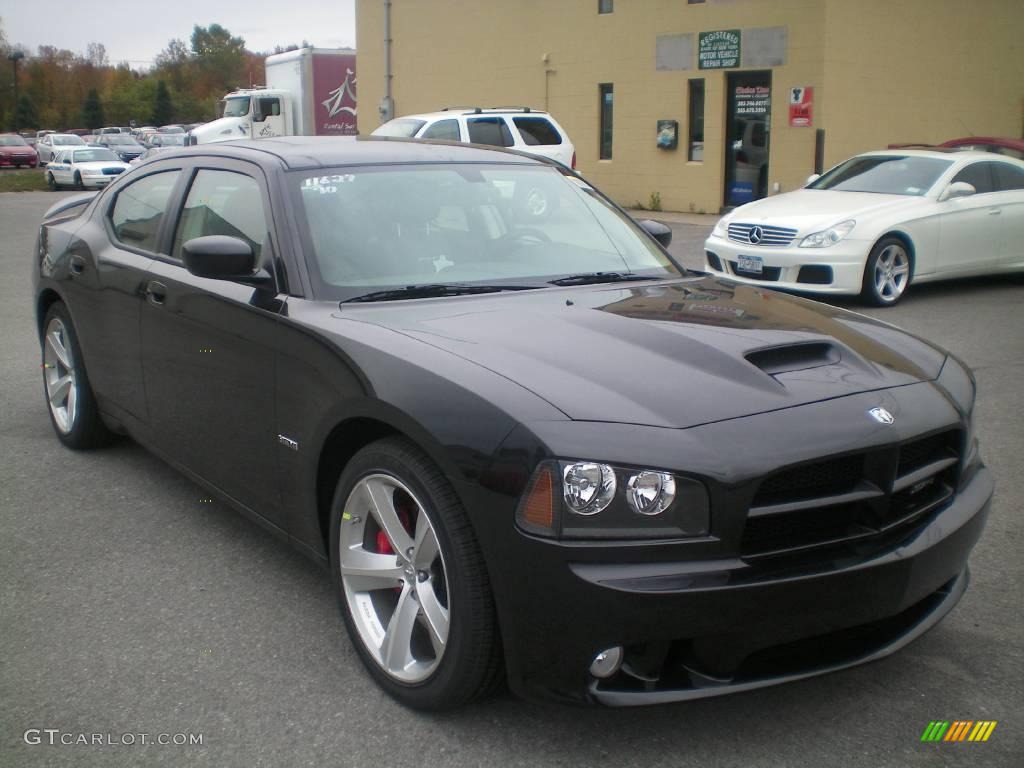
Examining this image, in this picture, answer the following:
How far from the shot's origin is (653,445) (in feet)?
8.57

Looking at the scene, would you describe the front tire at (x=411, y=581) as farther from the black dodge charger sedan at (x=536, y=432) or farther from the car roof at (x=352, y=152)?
the car roof at (x=352, y=152)

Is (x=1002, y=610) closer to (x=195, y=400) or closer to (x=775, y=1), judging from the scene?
(x=195, y=400)


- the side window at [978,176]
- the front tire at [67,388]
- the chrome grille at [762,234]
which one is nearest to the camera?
the front tire at [67,388]

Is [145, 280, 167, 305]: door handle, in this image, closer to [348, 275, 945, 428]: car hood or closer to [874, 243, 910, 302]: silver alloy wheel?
[348, 275, 945, 428]: car hood

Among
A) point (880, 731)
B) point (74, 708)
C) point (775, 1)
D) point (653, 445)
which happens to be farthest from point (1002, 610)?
point (775, 1)

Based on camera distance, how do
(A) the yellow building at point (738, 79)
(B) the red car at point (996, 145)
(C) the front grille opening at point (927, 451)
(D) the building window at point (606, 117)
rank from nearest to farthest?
(C) the front grille opening at point (927, 451) < (B) the red car at point (996, 145) < (A) the yellow building at point (738, 79) < (D) the building window at point (606, 117)

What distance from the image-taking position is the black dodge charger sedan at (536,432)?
260cm

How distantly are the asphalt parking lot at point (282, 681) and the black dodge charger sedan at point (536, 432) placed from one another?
21cm

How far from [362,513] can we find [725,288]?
5.51 ft

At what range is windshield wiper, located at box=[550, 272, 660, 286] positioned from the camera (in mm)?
3955

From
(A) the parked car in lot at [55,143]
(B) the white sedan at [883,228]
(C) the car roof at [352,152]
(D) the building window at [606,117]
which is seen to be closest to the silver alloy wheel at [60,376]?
(C) the car roof at [352,152]

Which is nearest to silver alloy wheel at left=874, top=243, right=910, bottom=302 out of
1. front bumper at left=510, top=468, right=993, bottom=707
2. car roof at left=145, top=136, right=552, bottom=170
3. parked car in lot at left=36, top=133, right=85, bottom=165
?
car roof at left=145, top=136, right=552, bottom=170

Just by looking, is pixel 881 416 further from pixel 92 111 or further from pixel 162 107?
pixel 162 107

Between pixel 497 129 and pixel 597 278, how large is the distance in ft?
50.2
